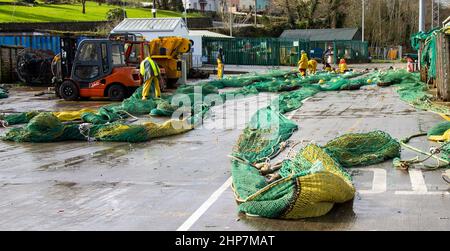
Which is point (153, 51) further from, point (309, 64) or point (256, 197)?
point (256, 197)

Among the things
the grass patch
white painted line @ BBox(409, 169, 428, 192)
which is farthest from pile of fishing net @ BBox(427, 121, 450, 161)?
the grass patch

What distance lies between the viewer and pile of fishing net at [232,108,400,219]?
7172 millimetres

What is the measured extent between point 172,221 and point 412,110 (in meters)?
12.1

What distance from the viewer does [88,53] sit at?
2295cm

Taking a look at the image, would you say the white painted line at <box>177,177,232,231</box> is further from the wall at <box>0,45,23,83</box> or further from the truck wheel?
the wall at <box>0,45,23,83</box>

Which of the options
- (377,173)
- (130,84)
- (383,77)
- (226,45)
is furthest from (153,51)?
(226,45)

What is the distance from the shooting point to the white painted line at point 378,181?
27.8ft

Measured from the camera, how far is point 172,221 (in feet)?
23.9

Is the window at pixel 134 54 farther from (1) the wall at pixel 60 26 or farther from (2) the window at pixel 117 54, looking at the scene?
(1) the wall at pixel 60 26

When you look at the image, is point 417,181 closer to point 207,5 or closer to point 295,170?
point 295,170

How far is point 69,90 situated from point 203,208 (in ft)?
55.1

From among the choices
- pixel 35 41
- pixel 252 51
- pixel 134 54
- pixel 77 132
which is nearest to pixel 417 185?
pixel 77 132

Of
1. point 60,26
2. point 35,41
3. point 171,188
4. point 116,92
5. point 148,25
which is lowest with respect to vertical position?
point 171,188

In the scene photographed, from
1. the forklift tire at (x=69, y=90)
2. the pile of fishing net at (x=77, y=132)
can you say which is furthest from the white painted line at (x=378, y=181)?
the forklift tire at (x=69, y=90)
